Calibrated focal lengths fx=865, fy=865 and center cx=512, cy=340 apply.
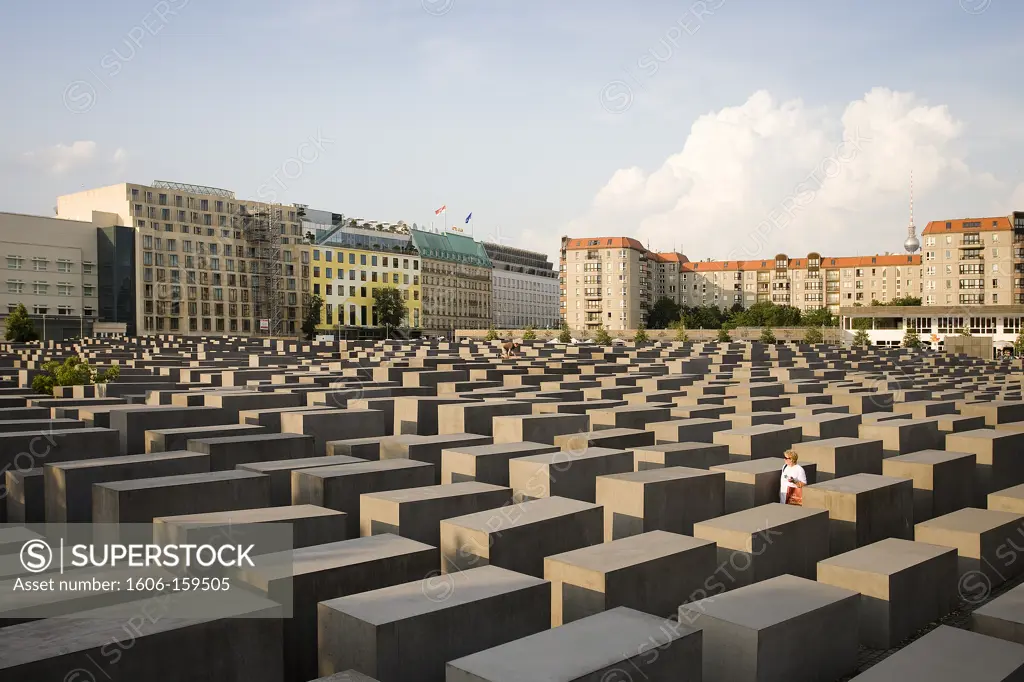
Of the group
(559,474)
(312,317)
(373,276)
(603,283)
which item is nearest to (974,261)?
(603,283)

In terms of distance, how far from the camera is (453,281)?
420ft

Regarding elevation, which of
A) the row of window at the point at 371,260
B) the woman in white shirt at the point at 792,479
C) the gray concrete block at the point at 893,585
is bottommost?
the gray concrete block at the point at 893,585

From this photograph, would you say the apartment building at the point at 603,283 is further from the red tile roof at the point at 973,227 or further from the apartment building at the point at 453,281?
the red tile roof at the point at 973,227

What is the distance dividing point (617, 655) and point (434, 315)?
11847cm

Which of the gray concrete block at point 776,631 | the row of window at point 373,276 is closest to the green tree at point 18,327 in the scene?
the row of window at point 373,276

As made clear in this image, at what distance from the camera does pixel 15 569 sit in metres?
7.21

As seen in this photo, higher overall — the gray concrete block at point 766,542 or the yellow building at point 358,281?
the yellow building at point 358,281

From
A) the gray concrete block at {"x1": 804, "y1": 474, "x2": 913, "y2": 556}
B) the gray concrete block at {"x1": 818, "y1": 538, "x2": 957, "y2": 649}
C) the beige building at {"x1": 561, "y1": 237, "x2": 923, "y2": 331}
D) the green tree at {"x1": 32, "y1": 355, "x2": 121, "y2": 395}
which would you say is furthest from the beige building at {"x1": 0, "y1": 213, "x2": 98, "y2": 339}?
the gray concrete block at {"x1": 818, "y1": 538, "x2": 957, "y2": 649}

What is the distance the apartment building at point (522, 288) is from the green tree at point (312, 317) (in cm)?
4180

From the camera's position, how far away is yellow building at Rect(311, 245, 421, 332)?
107125 mm

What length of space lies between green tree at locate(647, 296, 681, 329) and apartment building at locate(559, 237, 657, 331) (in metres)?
3.51

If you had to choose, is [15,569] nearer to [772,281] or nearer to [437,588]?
[437,588]

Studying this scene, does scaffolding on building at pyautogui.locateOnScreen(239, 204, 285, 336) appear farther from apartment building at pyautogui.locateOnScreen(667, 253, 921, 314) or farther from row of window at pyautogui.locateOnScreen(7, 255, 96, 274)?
apartment building at pyautogui.locateOnScreen(667, 253, 921, 314)

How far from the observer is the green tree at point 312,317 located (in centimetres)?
10261
